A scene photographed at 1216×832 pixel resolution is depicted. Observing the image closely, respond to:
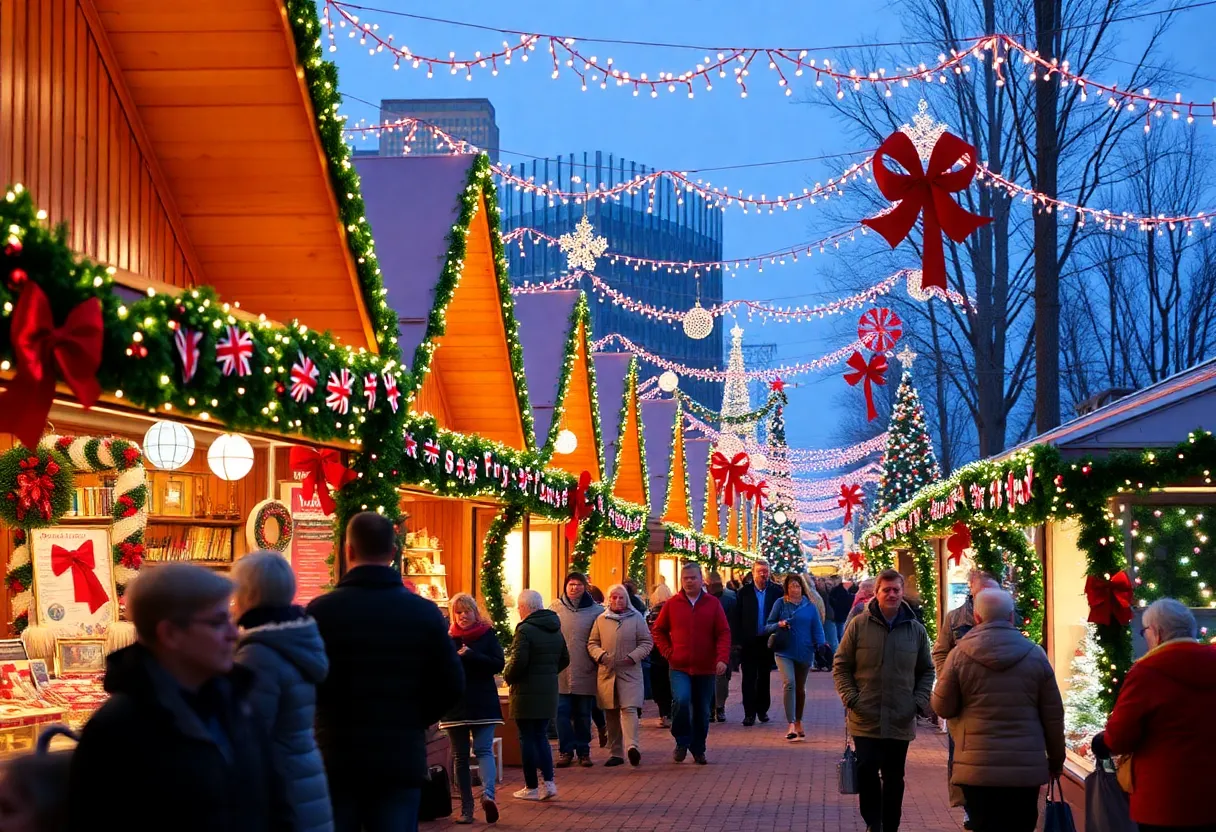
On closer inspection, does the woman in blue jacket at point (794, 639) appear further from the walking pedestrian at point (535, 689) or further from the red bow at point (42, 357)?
the red bow at point (42, 357)

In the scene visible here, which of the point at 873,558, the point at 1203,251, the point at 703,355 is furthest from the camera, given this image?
the point at 703,355

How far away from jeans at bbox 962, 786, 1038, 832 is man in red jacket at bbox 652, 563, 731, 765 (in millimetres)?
6664

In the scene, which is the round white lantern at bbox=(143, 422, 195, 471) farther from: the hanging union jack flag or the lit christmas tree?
the lit christmas tree

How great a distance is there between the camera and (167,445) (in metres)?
10.8

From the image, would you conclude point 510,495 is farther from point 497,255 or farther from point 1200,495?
point 1200,495

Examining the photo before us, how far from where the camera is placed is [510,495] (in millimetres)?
15992

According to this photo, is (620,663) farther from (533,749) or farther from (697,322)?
(697,322)

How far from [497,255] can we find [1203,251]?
18.3m

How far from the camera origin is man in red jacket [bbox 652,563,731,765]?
14367 mm

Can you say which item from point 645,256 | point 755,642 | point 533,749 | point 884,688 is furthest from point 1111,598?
point 645,256

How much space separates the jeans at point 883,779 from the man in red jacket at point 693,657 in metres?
4.81

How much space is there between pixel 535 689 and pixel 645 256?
68317 mm

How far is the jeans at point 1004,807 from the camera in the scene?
7602 millimetres

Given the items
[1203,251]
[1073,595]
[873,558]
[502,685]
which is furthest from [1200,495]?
[873,558]
